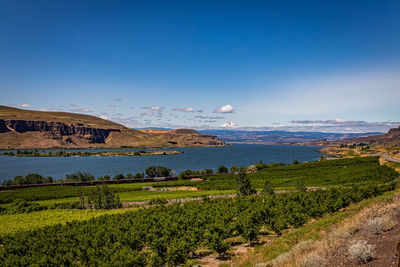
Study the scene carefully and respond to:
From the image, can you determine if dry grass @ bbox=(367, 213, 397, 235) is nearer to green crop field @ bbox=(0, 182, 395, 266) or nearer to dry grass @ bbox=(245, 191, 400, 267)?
dry grass @ bbox=(245, 191, 400, 267)

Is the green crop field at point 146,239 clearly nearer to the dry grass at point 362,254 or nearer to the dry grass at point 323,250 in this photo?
the dry grass at point 323,250

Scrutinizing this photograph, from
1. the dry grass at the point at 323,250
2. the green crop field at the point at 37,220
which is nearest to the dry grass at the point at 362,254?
the dry grass at the point at 323,250

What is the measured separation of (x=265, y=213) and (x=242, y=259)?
1119 cm

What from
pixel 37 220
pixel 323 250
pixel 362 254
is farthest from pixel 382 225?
pixel 37 220

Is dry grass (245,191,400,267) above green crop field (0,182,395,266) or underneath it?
above

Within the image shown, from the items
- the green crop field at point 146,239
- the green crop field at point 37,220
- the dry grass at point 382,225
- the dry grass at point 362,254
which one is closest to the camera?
the dry grass at point 362,254

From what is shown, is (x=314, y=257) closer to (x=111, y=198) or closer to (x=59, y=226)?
(x=59, y=226)

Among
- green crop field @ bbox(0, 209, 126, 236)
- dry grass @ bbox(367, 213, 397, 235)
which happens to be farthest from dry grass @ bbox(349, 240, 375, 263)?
green crop field @ bbox(0, 209, 126, 236)

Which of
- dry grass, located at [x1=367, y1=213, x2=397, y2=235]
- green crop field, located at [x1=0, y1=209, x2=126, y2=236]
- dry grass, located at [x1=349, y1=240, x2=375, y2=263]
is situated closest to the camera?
dry grass, located at [x1=349, y1=240, x2=375, y2=263]

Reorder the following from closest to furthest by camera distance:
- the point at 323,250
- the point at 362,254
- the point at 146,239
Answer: the point at 362,254 → the point at 323,250 → the point at 146,239

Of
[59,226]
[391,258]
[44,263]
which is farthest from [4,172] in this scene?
[391,258]

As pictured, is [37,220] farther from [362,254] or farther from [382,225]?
[382,225]

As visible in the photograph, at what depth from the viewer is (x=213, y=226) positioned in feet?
79.5

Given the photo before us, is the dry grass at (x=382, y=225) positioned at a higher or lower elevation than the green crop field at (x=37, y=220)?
higher
